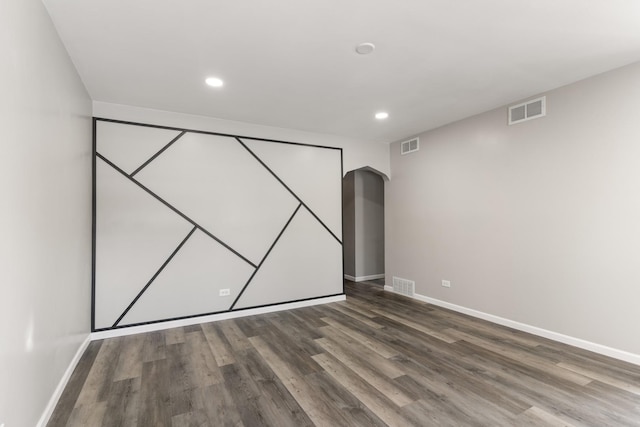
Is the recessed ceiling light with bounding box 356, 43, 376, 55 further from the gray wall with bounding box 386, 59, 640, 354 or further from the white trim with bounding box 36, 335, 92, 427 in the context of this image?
the white trim with bounding box 36, 335, 92, 427

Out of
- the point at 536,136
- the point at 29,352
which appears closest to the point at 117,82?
the point at 29,352

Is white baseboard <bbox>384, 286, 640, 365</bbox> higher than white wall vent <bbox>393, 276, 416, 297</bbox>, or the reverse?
white wall vent <bbox>393, 276, 416, 297</bbox>

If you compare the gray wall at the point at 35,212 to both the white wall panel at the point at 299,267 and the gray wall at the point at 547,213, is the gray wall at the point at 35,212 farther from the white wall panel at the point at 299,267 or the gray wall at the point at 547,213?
the gray wall at the point at 547,213

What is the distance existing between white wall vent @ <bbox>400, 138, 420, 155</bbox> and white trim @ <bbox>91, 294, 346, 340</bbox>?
9.34 feet

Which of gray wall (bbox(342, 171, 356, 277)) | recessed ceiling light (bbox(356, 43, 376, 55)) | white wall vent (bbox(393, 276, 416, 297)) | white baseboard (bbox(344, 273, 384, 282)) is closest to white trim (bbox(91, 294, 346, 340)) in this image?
white wall vent (bbox(393, 276, 416, 297))

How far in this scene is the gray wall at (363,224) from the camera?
6754 millimetres

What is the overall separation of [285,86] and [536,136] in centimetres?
301

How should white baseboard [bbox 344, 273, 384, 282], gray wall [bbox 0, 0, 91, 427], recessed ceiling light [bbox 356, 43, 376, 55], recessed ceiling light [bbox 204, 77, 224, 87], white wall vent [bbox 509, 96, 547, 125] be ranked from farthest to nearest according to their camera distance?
white baseboard [bbox 344, 273, 384, 282], white wall vent [bbox 509, 96, 547, 125], recessed ceiling light [bbox 204, 77, 224, 87], recessed ceiling light [bbox 356, 43, 376, 55], gray wall [bbox 0, 0, 91, 427]

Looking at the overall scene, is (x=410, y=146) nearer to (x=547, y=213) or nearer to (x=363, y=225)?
(x=363, y=225)

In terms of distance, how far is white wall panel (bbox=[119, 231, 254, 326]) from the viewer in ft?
12.5

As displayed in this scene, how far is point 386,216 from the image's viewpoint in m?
5.77

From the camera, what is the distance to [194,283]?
13.3 feet

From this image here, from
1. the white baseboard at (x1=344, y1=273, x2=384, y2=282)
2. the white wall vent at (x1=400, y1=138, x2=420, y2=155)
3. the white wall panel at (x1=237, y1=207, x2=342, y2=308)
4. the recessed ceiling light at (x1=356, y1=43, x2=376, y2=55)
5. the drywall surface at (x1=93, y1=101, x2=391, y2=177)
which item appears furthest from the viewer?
the white baseboard at (x1=344, y1=273, x2=384, y2=282)

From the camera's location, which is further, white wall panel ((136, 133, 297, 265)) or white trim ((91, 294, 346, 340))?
white wall panel ((136, 133, 297, 265))
